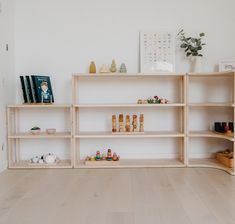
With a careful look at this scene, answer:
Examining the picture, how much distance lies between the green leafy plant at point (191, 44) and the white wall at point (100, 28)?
0.25 feet

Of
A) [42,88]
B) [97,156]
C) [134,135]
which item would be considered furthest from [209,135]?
[42,88]

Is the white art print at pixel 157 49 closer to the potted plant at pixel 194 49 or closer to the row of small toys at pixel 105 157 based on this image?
the potted plant at pixel 194 49

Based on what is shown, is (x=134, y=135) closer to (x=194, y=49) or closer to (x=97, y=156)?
(x=97, y=156)

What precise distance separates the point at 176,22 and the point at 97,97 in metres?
1.18

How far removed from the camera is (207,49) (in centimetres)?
304

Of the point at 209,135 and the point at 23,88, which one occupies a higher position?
the point at 23,88

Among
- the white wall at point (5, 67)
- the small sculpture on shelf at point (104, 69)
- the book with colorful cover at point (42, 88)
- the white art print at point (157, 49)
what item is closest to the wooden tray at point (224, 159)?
the white art print at point (157, 49)

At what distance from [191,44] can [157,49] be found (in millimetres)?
382

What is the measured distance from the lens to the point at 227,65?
2938 mm

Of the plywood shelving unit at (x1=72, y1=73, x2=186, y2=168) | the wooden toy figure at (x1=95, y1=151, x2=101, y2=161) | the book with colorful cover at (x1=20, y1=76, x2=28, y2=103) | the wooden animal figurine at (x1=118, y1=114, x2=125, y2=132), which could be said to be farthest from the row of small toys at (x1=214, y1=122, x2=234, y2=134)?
the book with colorful cover at (x1=20, y1=76, x2=28, y2=103)

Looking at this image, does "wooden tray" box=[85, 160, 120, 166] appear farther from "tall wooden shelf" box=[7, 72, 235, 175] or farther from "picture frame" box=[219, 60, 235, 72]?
"picture frame" box=[219, 60, 235, 72]

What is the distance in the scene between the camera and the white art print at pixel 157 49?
300cm

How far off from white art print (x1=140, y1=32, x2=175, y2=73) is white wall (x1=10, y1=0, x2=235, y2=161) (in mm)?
72

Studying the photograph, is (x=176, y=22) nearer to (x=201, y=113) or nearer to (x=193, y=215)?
(x=201, y=113)
